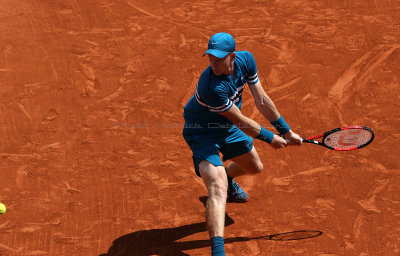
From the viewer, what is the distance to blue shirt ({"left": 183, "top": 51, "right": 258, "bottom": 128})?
17.2 feet

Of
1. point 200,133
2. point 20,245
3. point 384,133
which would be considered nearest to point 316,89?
point 384,133

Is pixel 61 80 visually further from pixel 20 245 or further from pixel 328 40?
pixel 328 40

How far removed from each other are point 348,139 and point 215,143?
5.46 ft

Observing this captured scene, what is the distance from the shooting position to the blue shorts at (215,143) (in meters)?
5.54

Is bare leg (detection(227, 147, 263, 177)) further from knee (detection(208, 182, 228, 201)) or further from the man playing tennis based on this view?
knee (detection(208, 182, 228, 201))

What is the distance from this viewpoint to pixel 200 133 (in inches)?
223

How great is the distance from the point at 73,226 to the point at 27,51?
4.52 metres

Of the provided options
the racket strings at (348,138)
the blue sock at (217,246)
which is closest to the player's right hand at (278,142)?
the racket strings at (348,138)

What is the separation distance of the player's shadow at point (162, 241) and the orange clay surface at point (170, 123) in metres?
0.02

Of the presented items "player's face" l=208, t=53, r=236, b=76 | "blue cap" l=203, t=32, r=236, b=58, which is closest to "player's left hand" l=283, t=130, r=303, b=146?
"player's face" l=208, t=53, r=236, b=76

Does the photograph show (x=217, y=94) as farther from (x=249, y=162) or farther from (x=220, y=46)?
(x=249, y=162)

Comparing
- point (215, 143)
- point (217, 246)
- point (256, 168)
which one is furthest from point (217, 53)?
point (217, 246)

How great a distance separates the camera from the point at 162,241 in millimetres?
5855

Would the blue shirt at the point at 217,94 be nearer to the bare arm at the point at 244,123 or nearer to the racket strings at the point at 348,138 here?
the bare arm at the point at 244,123
